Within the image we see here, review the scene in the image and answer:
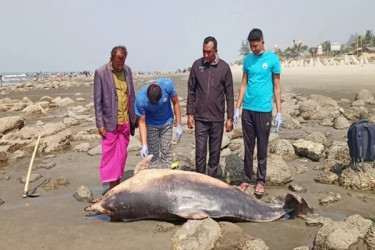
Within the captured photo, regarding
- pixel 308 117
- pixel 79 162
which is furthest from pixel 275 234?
pixel 308 117

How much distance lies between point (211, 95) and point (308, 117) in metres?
7.62

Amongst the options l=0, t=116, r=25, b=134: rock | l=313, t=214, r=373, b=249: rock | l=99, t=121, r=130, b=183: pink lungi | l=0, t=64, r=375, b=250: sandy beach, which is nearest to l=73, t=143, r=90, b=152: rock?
l=0, t=64, r=375, b=250: sandy beach

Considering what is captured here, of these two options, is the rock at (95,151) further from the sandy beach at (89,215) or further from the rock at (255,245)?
the rock at (255,245)

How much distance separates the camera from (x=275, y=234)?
3967 mm

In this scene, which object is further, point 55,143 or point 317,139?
point 55,143

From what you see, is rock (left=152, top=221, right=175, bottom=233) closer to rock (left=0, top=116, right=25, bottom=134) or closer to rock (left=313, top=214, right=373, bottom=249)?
rock (left=313, top=214, right=373, bottom=249)

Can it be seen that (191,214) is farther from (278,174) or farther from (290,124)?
(290,124)

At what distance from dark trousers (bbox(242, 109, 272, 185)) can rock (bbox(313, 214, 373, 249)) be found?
1736 millimetres

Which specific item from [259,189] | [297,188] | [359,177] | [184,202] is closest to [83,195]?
[184,202]

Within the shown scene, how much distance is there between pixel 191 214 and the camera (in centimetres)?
411

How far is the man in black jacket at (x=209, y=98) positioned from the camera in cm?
518

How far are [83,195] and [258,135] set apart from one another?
295 centimetres

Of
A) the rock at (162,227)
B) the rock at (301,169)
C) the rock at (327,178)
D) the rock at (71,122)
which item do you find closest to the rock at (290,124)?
the rock at (301,169)

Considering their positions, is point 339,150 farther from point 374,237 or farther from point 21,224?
point 21,224
